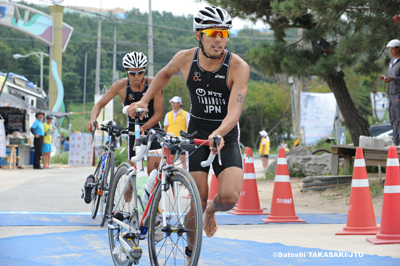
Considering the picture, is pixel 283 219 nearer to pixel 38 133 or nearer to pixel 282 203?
pixel 282 203

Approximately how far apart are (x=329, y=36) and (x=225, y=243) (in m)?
8.04

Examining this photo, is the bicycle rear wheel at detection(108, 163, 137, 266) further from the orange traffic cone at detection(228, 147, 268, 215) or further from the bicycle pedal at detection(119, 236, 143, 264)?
the orange traffic cone at detection(228, 147, 268, 215)

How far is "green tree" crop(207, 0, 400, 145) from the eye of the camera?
31.7 ft

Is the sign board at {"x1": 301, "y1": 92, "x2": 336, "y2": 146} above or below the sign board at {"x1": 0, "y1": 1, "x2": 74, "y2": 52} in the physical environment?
below

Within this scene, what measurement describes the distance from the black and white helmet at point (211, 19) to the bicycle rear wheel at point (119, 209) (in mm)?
1429

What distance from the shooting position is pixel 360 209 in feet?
Result: 20.0

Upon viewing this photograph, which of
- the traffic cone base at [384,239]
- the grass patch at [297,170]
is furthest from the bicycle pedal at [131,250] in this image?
the grass patch at [297,170]

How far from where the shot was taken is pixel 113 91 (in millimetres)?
7207

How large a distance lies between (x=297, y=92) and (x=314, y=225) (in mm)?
23651

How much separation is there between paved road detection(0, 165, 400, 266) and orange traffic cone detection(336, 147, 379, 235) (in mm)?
224

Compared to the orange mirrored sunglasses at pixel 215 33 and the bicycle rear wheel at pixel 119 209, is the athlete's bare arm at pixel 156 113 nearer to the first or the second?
the bicycle rear wheel at pixel 119 209

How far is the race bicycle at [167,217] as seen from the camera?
141 inches

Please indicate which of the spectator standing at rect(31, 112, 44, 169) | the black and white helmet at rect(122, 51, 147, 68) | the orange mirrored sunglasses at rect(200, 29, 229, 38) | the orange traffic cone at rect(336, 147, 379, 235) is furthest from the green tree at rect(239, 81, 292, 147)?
the orange mirrored sunglasses at rect(200, 29, 229, 38)

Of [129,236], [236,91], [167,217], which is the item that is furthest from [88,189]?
[167,217]
